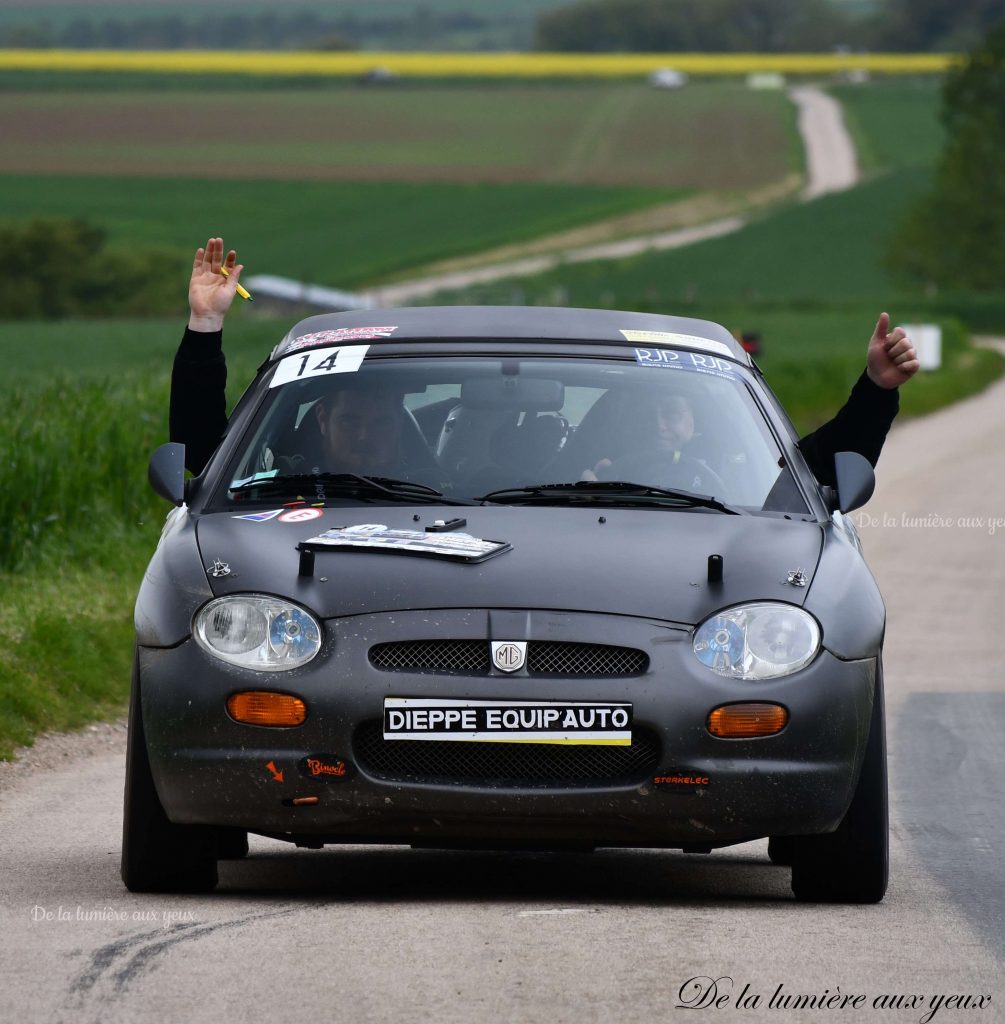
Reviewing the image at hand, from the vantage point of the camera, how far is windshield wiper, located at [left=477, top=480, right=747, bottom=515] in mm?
6336

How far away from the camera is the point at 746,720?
569cm

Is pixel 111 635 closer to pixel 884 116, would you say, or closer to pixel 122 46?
pixel 884 116

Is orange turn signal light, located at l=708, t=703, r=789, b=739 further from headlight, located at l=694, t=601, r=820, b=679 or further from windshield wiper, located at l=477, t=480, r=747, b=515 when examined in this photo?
windshield wiper, located at l=477, t=480, r=747, b=515

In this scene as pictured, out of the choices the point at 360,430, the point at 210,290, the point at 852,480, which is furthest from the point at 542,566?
the point at 210,290

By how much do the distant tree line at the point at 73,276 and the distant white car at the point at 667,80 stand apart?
71.7 meters

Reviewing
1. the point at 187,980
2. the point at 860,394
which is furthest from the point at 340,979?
the point at 860,394

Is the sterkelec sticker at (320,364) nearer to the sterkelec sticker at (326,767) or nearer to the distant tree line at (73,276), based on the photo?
the sterkelec sticker at (326,767)

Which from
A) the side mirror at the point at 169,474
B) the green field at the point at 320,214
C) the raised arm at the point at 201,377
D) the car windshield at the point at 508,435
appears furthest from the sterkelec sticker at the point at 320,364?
the green field at the point at 320,214

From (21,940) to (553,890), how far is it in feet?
4.99

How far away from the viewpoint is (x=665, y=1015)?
Result: 14.9 ft

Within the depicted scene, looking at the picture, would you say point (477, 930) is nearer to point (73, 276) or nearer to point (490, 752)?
point (490, 752)

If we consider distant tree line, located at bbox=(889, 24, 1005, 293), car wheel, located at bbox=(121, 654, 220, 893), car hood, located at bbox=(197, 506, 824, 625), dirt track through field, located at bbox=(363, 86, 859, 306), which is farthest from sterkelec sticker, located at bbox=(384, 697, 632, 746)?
distant tree line, located at bbox=(889, 24, 1005, 293)

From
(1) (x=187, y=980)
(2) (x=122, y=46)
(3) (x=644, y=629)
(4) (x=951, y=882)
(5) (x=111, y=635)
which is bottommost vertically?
(2) (x=122, y=46)

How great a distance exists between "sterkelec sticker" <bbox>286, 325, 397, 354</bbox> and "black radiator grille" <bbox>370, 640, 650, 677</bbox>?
1.69 meters
